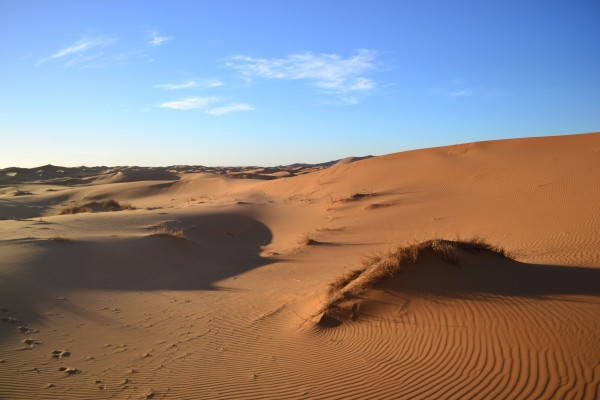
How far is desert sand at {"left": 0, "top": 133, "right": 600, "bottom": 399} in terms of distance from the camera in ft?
14.0

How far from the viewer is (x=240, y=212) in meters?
19.8

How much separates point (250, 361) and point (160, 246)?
8240 mm

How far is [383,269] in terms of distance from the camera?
673 centimetres

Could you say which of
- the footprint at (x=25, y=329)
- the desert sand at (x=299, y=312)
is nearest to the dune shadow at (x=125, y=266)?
the desert sand at (x=299, y=312)

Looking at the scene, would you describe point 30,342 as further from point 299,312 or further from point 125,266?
point 125,266

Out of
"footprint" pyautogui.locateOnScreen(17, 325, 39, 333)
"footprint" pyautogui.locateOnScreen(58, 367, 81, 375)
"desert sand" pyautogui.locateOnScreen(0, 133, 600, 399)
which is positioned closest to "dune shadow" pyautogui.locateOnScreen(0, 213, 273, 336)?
"desert sand" pyautogui.locateOnScreen(0, 133, 600, 399)

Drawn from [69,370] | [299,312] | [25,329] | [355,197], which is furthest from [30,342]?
[355,197]

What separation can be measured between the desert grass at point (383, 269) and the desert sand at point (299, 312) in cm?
13

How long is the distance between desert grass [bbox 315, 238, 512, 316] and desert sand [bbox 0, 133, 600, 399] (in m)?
0.13

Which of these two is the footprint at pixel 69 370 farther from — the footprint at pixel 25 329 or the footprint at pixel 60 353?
the footprint at pixel 25 329

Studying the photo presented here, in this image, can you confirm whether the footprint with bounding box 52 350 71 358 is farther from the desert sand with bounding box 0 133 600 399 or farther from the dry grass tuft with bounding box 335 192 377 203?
the dry grass tuft with bounding box 335 192 377 203

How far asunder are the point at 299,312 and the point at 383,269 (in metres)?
1.61

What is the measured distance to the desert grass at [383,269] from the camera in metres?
6.52

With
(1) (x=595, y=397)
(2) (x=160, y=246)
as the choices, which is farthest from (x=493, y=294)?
(2) (x=160, y=246)
